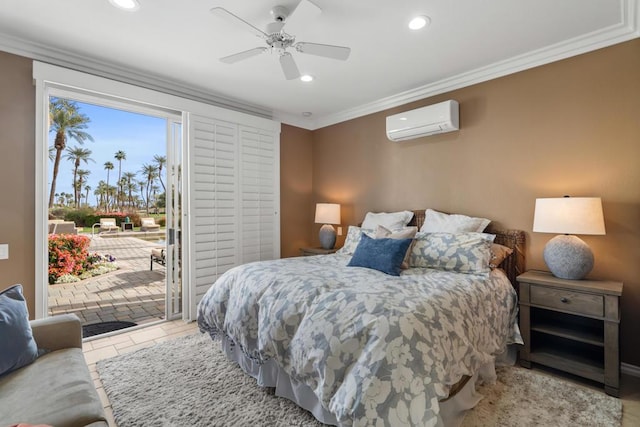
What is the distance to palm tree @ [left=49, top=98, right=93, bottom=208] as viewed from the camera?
3.58 m

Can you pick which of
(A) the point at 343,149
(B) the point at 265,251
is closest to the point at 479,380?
(B) the point at 265,251

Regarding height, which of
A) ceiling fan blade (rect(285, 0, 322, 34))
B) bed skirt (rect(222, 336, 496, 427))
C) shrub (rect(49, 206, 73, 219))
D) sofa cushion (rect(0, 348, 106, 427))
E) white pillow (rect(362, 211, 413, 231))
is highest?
ceiling fan blade (rect(285, 0, 322, 34))

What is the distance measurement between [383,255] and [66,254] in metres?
4.71

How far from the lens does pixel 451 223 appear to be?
10.3 ft

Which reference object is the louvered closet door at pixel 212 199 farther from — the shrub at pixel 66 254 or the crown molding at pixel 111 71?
the shrub at pixel 66 254

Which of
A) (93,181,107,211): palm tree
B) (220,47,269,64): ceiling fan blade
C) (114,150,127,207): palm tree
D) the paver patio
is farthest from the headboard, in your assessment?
(93,181,107,211): palm tree

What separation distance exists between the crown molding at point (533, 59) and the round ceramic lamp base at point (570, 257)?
1.54m

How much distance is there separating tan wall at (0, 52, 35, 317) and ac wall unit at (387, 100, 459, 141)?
11.2ft

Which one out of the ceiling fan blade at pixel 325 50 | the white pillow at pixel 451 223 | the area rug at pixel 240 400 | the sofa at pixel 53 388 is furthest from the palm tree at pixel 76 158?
the white pillow at pixel 451 223

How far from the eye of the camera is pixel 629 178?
7.84 ft

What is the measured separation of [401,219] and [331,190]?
1372mm

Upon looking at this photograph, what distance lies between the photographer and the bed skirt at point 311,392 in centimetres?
175

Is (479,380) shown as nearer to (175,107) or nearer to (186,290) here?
(186,290)

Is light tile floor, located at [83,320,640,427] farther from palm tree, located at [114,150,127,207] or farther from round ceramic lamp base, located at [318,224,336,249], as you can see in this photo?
palm tree, located at [114,150,127,207]
